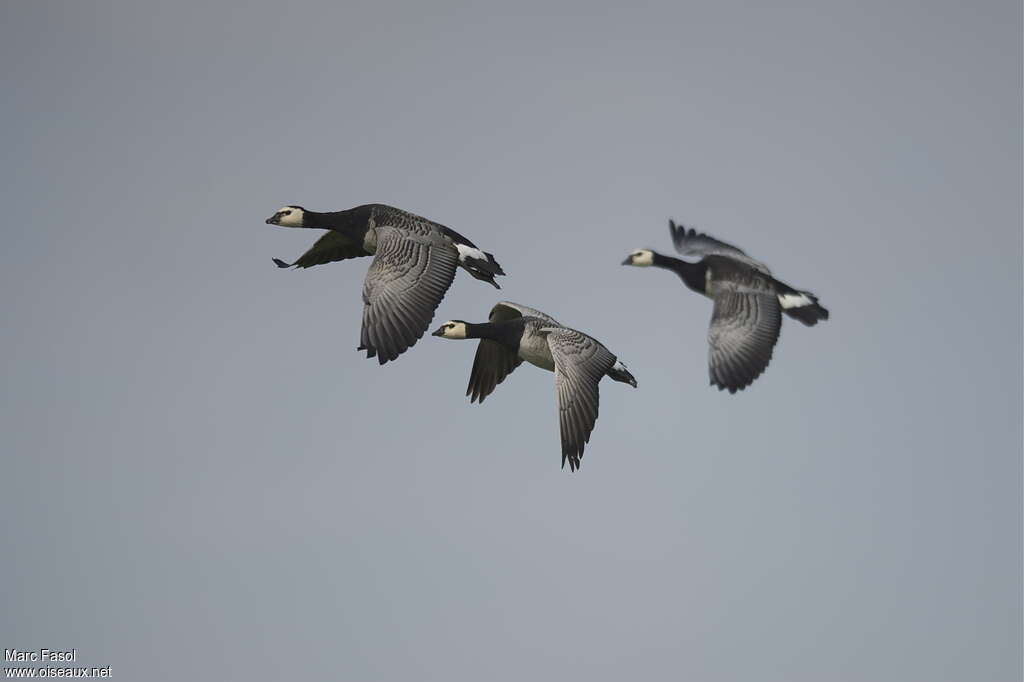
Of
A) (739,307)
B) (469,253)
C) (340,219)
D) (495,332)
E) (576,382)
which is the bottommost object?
(576,382)

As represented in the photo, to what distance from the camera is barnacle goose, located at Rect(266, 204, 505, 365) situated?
24156mm

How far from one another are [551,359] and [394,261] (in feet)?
9.89

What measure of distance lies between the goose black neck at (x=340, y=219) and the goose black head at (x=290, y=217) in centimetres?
8

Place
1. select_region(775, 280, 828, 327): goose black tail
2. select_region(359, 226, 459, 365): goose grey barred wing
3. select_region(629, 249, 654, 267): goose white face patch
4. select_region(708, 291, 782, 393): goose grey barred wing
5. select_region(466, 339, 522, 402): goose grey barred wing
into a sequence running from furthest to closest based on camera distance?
select_region(466, 339, 522, 402): goose grey barred wing
select_region(629, 249, 654, 267): goose white face patch
select_region(775, 280, 828, 327): goose black tail
select_region(359, 226, 459, 365): goose grey barred wing
select_region(708, 291, 782, 393): goose grey barred wing

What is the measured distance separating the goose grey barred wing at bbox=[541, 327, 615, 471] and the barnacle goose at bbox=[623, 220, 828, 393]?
178 centimetres

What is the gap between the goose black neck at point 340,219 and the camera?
26.3 meters

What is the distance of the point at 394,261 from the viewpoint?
24.9m

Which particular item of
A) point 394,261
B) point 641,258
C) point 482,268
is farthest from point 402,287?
point 641,258

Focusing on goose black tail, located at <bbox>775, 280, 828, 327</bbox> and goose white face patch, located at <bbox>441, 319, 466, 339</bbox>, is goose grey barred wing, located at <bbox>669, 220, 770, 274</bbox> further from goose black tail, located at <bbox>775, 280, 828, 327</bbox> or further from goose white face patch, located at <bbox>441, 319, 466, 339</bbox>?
goose white face patch, located at <bbox>441, 319, 466, 339</bbox>

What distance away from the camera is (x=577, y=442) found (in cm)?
2323

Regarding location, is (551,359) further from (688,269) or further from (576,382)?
(688,269)

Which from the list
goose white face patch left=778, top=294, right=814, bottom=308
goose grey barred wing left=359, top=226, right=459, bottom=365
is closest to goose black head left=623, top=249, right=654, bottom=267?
goose white face patch left=778, top=294, right=814, bottom=308

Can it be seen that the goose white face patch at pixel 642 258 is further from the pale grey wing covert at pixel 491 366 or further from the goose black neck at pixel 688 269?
the pale grey wing covert at pixel 491 366

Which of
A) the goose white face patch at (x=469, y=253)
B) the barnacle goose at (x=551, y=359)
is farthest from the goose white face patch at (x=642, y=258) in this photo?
the goose white face patch at (x=469, y=253)
